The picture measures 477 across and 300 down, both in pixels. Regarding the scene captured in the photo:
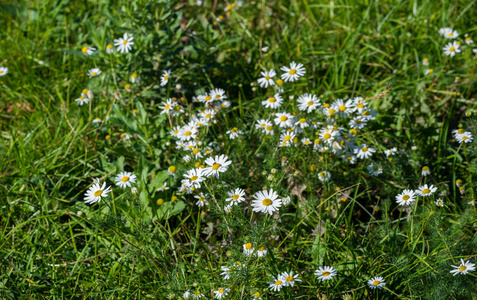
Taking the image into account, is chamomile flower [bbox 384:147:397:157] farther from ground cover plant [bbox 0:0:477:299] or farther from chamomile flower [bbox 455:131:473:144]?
chamomile flower [bbox 455:131:473:144]

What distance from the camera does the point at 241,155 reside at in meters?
2.68

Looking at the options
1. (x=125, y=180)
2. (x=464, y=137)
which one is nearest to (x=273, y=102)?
(x=125, y=180)

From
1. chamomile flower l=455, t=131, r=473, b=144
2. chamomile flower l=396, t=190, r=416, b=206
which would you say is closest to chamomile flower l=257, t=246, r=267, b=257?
chamomile flower l=396, t=190, r=416, b=206

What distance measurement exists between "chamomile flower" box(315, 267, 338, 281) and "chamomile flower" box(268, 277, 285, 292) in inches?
6.5

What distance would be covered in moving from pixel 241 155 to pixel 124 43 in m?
1.20

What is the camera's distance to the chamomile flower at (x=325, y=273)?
1.91m

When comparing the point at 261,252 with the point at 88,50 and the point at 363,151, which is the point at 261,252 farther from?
the point at 88,50

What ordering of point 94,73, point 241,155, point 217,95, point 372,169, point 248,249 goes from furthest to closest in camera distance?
1. point 94,73
2. point 217,95
3. point 241,155
4. point 372,169
5. point 248,249

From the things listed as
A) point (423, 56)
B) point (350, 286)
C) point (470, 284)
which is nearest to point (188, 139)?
point (350, 286)

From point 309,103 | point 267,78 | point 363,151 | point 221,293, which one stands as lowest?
point 221,293

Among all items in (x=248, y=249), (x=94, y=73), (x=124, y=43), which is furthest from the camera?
(x=94, y=73)

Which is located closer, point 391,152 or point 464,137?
point 464,137

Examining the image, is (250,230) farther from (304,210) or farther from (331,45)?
(331,45)

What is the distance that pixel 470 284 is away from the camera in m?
1.93
